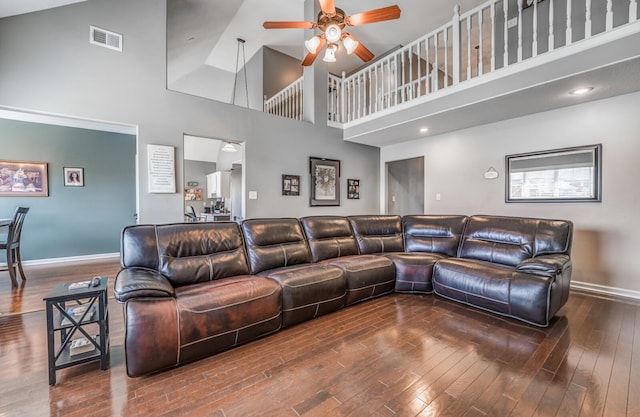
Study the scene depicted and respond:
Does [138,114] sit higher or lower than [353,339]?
higher

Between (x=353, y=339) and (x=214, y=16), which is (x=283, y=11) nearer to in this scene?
(x=214, y=16)

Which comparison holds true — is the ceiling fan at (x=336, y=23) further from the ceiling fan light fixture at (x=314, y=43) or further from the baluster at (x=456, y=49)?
the baluster at (x=456, y=49)

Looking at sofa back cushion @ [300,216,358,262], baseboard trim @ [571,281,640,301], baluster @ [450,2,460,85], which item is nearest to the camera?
baseboard trim @ [571,281,640,301]

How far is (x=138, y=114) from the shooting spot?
3.44 metres

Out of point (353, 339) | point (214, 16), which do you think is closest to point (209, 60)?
point (214, 16)

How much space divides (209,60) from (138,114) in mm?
4101

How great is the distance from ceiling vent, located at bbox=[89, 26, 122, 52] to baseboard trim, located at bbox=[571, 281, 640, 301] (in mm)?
6728

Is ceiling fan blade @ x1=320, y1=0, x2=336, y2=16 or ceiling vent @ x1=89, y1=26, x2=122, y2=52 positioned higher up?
ceiling vent @ x1=89, y1=26, x2=122, y2=52

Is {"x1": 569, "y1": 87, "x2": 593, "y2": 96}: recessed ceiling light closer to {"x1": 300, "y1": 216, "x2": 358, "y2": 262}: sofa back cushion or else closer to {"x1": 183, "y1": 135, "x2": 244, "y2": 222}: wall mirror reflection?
{"x1": 300, "y1": 216, "x2": 358, "y2": 262}: sofa back cushion

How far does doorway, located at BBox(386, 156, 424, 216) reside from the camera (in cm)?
647

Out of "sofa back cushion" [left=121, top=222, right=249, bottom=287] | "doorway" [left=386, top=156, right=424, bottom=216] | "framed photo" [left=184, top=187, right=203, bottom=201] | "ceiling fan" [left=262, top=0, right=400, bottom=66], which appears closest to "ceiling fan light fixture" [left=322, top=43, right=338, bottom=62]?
"ceiling fan" [left=262, top=0, right=400, bottom=66]

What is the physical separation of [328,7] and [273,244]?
2461 mm

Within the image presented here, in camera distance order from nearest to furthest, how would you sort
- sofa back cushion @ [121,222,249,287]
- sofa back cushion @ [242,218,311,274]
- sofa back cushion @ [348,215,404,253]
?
sofa back cushion @ [121,222,249,287] < sofa back cushion @ [242,218,311,274] < sofa back cushion @ [348,215,404,253]

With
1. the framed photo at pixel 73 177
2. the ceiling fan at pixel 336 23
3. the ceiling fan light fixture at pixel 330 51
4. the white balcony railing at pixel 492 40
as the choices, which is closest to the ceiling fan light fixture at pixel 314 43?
the ceiling fan at pixel 336 23
